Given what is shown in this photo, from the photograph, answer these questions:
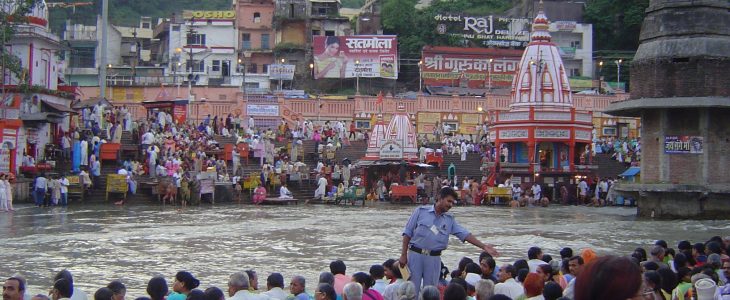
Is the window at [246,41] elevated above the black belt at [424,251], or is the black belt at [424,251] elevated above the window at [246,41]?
the window at [246,41]

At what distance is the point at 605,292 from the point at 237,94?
5063cm

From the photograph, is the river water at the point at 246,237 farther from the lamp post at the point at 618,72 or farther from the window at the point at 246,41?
the window at the point at 246,41

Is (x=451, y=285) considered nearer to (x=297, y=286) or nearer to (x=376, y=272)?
(x=297, y=286)

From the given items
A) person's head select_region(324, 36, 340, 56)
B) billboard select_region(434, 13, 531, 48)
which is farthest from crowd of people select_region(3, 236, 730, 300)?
billboard select_region(434, 13, 531, 48)

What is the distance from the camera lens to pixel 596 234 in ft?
79.5

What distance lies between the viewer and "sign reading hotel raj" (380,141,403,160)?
129 feet

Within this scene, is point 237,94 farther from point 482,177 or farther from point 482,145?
point 482,177

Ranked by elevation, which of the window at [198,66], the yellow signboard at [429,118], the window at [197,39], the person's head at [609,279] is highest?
the window at [197,39]

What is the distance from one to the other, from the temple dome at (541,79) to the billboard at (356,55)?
18334mm

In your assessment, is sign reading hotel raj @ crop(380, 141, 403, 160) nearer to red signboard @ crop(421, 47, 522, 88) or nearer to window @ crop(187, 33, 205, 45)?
red signboard @ crop(421, 47, 522, 88)

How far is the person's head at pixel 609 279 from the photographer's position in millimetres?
3703

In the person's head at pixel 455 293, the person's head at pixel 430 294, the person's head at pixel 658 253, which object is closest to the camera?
the person's head at pixel 455 293

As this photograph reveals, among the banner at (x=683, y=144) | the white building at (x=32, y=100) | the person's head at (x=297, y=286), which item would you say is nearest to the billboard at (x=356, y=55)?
the white building at (x=32, y=100)

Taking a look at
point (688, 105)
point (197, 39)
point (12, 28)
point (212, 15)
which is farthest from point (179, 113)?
point (688, 105)
